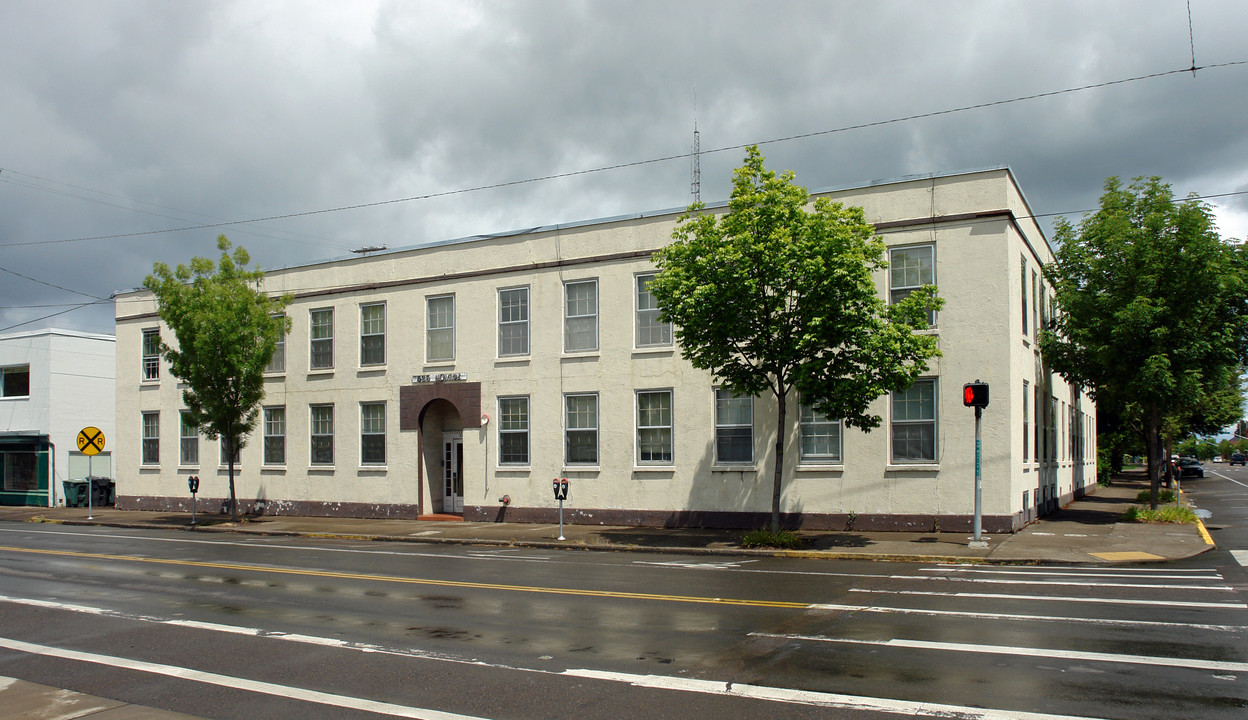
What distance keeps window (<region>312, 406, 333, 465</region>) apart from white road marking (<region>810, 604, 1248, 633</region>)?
69.9 ft

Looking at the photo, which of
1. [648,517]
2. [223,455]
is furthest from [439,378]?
[223,455]

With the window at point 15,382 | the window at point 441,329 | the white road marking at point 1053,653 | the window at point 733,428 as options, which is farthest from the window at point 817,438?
the window at point 15,382

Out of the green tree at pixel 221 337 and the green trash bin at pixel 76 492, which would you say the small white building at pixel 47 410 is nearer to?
the green trash bin at pixel 76 492

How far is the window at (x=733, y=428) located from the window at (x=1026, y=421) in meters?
6.43

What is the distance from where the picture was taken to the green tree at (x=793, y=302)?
57.1ft

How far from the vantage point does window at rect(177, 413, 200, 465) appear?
32.4 metres

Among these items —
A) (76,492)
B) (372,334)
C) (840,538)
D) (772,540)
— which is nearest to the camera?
(772,540)

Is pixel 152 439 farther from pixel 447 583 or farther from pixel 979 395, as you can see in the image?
pixel 979 395

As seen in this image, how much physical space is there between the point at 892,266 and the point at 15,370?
1460 inches

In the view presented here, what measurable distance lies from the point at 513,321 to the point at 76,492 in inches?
872

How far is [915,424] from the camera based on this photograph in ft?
67.8

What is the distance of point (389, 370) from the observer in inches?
1096

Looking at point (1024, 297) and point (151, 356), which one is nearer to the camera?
point (1024, 297)

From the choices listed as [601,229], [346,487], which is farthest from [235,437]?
[601,229]
